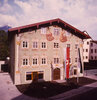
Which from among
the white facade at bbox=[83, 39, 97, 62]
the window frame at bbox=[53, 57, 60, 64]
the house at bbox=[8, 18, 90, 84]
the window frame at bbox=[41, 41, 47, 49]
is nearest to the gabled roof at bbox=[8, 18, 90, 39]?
→ the house at bbox=[8, 18, 90, 84]

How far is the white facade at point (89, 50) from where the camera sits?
4841 centimetres

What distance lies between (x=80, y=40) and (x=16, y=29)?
14.2m

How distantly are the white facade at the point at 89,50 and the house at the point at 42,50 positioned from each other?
91.9ft

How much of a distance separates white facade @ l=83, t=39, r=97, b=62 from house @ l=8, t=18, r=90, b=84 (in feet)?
91.9

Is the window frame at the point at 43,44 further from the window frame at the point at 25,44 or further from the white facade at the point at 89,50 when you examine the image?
the white facade at the point at 89,50

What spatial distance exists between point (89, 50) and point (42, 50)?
1423 inches

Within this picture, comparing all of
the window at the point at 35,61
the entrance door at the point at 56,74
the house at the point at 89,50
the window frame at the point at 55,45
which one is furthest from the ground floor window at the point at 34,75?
the house at the point at 89,50

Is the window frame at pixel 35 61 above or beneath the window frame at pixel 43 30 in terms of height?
beneath

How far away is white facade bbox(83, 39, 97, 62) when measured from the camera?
48.4m

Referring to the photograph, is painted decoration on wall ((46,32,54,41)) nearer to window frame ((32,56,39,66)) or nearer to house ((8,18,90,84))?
house ((8,18,90,84))

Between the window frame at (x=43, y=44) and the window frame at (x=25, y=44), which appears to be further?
the window frame at (x=43, y=44)

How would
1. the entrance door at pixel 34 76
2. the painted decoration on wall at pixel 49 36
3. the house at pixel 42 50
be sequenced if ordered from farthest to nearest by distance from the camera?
the painted decoration on wall at pixel 49 36 → the entrance door at pixel 34 76 → the house at pixel 42 50

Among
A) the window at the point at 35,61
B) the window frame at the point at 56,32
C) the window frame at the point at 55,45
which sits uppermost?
the window frame at the point at 56,32

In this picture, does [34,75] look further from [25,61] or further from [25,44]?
[25,44]
